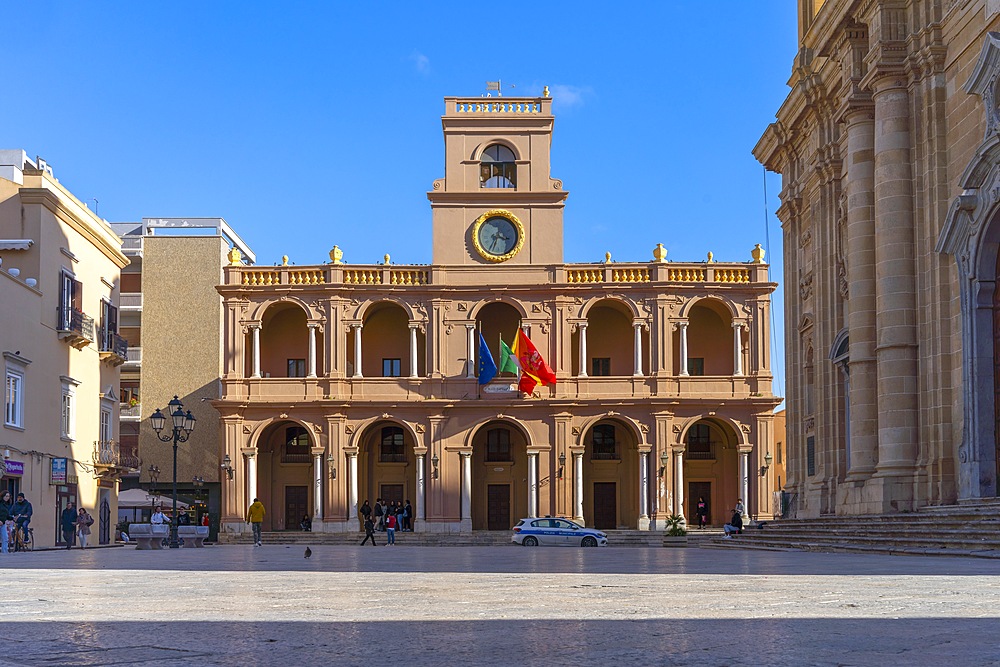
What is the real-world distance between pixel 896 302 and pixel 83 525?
26887 millimetres

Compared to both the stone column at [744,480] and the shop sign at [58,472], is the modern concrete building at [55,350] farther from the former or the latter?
the stone column at [744,480]

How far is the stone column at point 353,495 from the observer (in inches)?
2095

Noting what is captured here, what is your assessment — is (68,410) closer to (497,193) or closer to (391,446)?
(391,446)

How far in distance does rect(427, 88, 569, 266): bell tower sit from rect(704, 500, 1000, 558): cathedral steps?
28704 mm

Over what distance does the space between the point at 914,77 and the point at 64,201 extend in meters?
27.2

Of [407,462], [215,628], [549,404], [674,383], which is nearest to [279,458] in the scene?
[407,462]

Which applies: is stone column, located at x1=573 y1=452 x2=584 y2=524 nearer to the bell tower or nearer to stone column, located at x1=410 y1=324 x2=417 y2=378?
stone column, located at x1=410 y1=324 x2=417 y2=378

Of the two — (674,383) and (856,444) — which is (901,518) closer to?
(856,444)

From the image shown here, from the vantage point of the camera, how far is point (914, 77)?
24156 mm

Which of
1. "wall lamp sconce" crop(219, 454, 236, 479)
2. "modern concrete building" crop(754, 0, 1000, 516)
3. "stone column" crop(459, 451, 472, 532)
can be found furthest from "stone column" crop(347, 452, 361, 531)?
"modern concrete building" crop(754, 0, 1000, 516)

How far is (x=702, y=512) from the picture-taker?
179 ft

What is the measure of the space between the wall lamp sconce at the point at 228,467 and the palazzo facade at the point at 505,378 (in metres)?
0.11

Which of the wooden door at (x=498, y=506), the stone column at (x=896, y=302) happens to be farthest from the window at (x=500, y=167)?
the stone column at (x=896, y=302)

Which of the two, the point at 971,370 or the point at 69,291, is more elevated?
the point at 69,291
